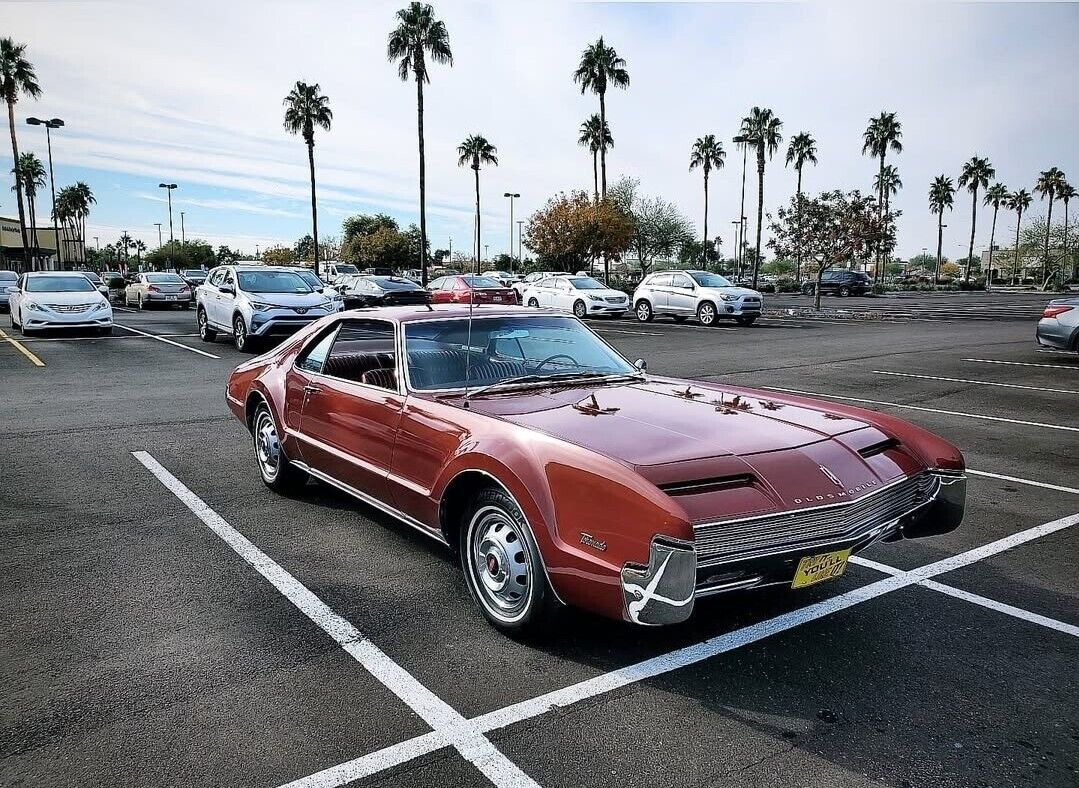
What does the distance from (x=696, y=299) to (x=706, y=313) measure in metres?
0.61

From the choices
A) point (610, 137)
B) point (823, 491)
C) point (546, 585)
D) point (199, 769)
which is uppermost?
point (610, 137)

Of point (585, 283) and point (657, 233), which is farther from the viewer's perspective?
point (657, 233)

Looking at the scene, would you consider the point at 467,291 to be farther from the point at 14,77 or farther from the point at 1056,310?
the point at 14,77

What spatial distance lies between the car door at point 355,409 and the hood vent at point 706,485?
1762mm

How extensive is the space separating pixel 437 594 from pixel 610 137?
176ft

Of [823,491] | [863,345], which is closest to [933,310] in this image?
[863,345]

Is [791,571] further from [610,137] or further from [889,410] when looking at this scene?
[610,137]

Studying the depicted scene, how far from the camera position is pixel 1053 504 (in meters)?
5.57

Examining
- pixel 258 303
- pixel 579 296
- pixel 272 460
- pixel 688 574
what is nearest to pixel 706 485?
pixel 688 574

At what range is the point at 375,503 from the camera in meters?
4.39

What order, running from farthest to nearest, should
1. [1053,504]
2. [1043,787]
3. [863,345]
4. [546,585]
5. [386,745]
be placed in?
[863,345], [1053,504], [546,585], [386,745], [1043,787]

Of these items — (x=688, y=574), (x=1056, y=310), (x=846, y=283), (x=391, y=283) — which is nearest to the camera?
(x=688, y=574)

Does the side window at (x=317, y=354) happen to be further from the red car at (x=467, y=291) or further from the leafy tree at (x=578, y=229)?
the leafy tree at (x=578, y=229)

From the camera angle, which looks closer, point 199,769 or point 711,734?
point 199,769
